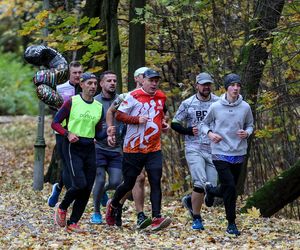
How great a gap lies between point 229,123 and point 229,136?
169 millimetres

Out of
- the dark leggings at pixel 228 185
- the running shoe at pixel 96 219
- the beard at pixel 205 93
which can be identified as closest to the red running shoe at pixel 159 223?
the dark leggings at pixel 228 185

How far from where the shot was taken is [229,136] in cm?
1073

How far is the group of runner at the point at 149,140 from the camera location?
10.7m

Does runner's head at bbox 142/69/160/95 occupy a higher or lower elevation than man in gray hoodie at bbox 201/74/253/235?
higher

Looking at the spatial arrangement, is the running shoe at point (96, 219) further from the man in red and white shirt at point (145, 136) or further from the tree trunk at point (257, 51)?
the tree trunk at point (257, 51)

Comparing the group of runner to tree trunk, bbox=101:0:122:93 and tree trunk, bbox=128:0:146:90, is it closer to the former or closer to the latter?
tree trunk, bbox=128:0:146:90

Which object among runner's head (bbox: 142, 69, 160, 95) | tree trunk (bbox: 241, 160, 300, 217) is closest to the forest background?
tree trunk (bbox: 241, 160, 300, 217)

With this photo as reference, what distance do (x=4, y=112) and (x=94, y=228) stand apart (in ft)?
111

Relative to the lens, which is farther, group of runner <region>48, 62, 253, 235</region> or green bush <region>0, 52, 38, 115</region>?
green bush <region>0, 52, 38, 115</region>

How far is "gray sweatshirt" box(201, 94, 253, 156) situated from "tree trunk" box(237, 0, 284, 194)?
359 centimetres

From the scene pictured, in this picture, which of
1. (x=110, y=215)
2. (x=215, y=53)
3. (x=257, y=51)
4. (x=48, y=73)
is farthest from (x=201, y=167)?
(x=215, y=53)

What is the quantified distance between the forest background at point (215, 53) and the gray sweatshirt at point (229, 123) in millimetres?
2089

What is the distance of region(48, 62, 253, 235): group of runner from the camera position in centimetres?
1073

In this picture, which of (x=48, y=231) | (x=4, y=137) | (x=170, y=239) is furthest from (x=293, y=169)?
(x=4, y=137)
